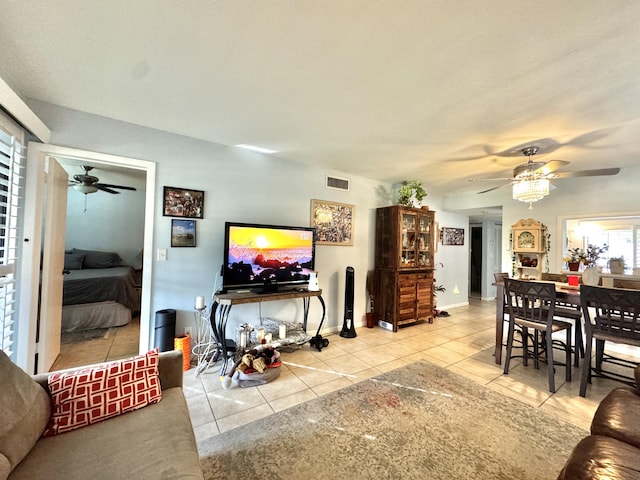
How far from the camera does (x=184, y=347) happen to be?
2.59 meters

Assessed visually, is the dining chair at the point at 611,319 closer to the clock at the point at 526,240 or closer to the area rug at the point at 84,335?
the clock at the point at 526,240

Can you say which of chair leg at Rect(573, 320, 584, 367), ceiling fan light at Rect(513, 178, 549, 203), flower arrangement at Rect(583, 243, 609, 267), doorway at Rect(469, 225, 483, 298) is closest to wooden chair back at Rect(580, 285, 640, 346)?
chair leg at Rect(573, 320, 584, 367)

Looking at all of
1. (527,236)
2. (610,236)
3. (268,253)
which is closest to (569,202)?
(527,236)

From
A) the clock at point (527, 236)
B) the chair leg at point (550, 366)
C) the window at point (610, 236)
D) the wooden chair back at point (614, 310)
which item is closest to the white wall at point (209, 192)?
the chair leg at point (550, 366)

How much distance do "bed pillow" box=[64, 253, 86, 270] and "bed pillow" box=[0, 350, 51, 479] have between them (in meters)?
4.57

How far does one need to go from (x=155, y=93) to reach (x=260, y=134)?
3.12 ft

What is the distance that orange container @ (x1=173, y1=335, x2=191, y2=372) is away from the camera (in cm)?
256

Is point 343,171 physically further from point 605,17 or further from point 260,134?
point 605,17

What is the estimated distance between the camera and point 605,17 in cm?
125

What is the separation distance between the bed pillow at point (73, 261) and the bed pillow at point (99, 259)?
143mm

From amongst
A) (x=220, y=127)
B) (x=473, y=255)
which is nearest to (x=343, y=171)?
(x=220, y=127)

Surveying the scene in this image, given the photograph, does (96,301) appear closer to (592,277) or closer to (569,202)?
(592,277)

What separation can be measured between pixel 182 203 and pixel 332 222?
1974mm

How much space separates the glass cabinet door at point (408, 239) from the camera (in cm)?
411
